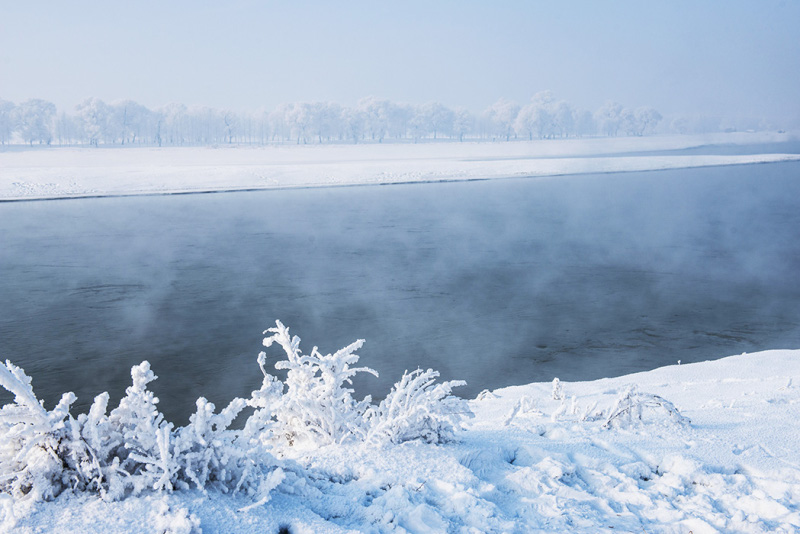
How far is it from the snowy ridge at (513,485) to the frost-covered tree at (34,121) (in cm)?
7673

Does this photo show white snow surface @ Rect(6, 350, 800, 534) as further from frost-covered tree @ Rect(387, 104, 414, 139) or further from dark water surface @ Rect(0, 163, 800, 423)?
frost-covered tree @ Rect(387, 104, 414, 139)

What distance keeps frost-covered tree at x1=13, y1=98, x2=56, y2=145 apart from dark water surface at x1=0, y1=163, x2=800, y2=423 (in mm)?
52403

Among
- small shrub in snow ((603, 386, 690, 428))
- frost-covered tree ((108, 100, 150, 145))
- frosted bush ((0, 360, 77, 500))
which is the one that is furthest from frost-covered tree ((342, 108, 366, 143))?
frosted bush ((0, 360, 77, 500))

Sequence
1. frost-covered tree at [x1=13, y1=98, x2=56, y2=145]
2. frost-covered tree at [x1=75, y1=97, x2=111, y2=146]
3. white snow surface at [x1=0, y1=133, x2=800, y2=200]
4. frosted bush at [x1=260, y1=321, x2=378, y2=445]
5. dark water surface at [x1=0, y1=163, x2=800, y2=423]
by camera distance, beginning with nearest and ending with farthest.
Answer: frosted bush at [x1=260, y1=321, x2=378, y2=445], dark water surface at [x1=0, y1=163, x2=800, y2=423], white snow surface at [x1=0, y1=133, x2=800, y2=200], frost-covered tree at [x1=13, y1=98, x2=56, y2=145], frost-covered tree at [x1=75, y1=97, x2=111, y2=146]

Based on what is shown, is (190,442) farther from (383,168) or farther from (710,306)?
(383,168)

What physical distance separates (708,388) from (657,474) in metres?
2.90

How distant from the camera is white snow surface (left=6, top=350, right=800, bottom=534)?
235 centimetres

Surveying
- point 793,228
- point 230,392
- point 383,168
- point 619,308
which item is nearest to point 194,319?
point 230,392

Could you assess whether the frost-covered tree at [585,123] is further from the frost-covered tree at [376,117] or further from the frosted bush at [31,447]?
the frosted bush at [31,447]

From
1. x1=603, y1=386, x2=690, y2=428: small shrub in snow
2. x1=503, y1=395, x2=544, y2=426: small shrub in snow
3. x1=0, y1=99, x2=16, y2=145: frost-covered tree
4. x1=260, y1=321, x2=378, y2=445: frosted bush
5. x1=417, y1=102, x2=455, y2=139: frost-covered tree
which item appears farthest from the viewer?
x1=417, y1=102, x2=455, y2=139: frost-covered tree

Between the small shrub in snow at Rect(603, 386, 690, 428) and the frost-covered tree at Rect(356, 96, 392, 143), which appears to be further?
the frost-covered tree at Rect(356, 96, 392, 143)

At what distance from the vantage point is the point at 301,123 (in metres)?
84.9

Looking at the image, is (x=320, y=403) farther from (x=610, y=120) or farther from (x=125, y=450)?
(x=610, y=120)

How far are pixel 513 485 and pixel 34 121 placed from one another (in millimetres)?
77769
